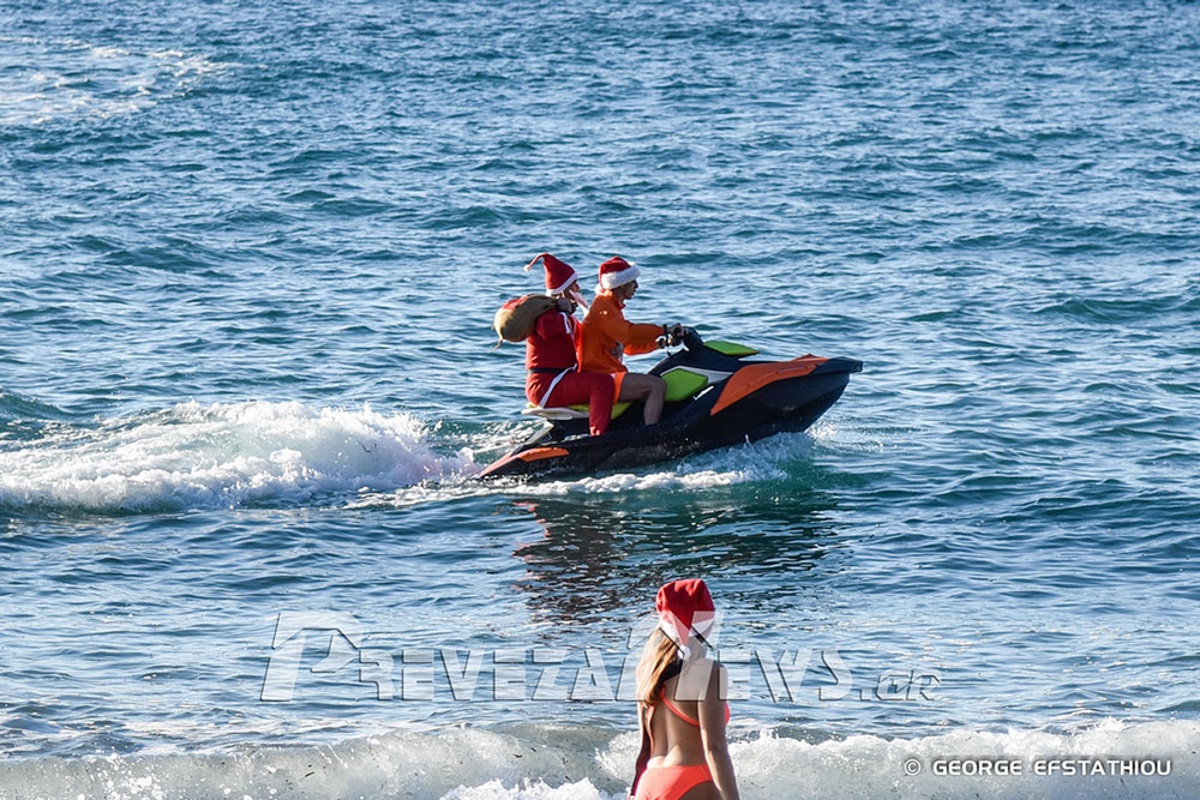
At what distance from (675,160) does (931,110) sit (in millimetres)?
6170

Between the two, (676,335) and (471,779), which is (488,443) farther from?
(471,779)

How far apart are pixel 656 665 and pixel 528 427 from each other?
9603 millimetres

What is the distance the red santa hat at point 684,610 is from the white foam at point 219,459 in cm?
804

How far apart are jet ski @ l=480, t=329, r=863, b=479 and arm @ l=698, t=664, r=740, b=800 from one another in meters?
8.00

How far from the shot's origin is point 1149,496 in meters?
13.5

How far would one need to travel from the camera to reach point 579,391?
46.5 ft

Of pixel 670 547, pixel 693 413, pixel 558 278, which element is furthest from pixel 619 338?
pixel 670 547

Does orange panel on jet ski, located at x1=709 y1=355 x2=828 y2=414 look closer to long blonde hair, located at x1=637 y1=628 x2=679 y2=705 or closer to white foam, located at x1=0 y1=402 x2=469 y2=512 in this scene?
white foam, located at x1=0 y1=402 x2=469 y2=512

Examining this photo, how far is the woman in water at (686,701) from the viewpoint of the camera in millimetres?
6281

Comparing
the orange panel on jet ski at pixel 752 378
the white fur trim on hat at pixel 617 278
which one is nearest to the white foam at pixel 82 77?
the white fur trim on hat at pixel 617 278

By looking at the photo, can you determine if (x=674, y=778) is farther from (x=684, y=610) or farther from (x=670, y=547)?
(x=670, y=547)

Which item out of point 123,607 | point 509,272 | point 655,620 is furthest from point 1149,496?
point 509,272

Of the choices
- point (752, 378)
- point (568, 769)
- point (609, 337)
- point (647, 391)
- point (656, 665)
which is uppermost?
point (656, 665)

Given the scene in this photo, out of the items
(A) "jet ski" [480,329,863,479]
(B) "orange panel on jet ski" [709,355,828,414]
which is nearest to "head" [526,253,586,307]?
(A) "jet ski" [480,329,863,479]
